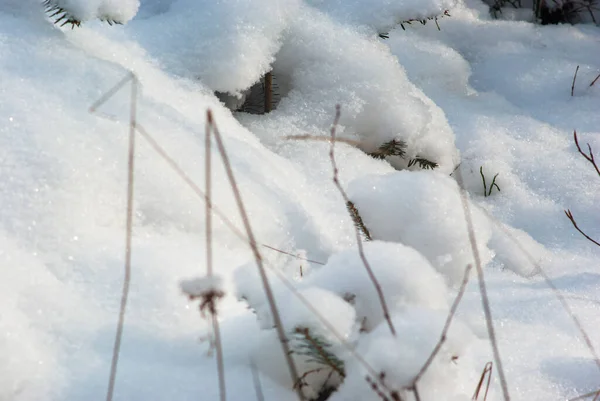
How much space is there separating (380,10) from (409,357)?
6.25 ft

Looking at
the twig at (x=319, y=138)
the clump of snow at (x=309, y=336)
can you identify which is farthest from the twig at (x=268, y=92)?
the clump of snow at (x=309, y=336)

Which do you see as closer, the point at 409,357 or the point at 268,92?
the point at 409,357

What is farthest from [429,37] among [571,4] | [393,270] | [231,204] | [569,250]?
[393,270]

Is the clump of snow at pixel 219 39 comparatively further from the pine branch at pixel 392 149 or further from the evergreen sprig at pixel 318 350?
the evergreen sprig at pixel 318 350

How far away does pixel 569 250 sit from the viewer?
2.32 meters

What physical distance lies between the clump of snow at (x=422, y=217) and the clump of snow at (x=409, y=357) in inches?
28.8

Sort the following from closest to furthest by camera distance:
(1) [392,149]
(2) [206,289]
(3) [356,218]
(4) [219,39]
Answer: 1. (2) [206,289]
2. (3) [356,218]
3. (4) [219,39]
4. (1) [392,149]

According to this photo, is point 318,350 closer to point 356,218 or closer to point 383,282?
point 383,282

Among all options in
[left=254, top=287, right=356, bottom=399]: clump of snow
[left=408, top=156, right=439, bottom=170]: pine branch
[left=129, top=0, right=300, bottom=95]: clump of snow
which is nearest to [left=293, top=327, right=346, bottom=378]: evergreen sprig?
[left=254, top=287, right=356, bottom=399]: clump of snow

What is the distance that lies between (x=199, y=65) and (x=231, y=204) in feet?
2.42

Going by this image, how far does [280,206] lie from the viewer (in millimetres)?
1922

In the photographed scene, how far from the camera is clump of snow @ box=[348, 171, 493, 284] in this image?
6.38 feet

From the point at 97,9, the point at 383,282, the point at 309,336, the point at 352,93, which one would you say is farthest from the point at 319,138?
the point at 309,336

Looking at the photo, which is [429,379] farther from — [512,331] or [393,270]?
[512,331]
